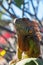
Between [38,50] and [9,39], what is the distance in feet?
5.64

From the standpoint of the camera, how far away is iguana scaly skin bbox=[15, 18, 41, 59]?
42cm

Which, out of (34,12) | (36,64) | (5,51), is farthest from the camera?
(34,12)

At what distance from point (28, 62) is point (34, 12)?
176 cm

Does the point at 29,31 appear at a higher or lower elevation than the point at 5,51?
lower

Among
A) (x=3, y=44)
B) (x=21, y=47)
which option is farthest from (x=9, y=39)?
(x=21, y=47)

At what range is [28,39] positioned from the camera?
0.43 m

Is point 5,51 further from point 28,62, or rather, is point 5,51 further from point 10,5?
point 28,62

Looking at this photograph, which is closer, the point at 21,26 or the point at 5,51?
the point at 21,26

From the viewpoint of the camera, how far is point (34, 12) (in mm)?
2115

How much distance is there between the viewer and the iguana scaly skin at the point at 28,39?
42 centimetres

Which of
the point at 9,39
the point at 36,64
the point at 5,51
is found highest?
the point at 9,39

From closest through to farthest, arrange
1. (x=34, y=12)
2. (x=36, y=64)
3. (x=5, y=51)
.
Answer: (x=36, y=64) → (x=5, y=51) → (x=34, y=12)

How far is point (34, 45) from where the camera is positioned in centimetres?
42

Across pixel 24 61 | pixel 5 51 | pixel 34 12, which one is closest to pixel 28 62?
pixel 24 61
